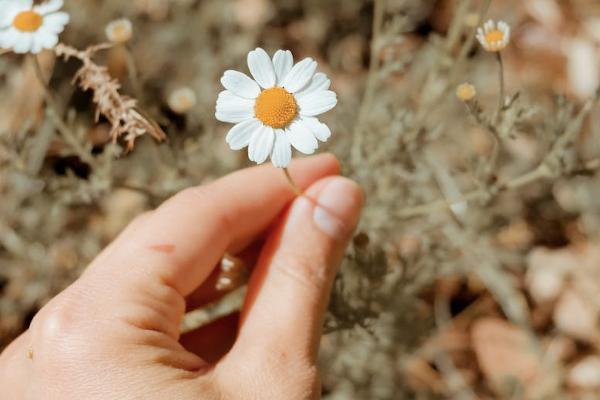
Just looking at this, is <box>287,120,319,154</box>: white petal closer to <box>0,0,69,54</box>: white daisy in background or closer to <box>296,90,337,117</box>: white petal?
<box>296,90,337,117</box>: white petal

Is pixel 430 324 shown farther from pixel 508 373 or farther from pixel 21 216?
pixel 21 216

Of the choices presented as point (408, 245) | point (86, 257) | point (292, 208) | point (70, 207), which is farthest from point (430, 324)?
point (70, 207)

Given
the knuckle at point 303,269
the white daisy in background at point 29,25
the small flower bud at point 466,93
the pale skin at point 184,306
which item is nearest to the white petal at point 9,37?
the white daisy in background at point 29,25

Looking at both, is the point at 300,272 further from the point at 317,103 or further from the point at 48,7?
the point at 48,7

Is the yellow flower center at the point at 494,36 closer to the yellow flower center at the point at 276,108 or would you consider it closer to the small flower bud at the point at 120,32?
the yellow flower center at the point at 276,108

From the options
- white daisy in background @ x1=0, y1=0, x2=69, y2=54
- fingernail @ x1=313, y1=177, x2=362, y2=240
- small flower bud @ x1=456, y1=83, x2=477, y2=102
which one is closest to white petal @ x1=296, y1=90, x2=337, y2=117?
fingernail @ x1=313, y1=177, x2=362, y2=240
